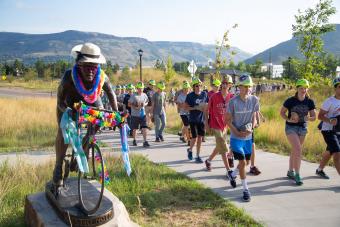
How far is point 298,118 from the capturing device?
6883 millimetres

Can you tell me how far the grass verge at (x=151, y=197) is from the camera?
204 inches

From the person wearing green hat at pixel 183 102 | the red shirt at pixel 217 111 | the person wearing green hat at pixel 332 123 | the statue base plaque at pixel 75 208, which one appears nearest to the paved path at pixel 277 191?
the person wearing green hat at pixel 332 123

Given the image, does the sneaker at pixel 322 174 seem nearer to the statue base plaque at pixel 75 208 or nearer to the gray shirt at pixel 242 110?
the gray shirt at pixel 242 110

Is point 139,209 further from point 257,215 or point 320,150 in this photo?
point 320,150

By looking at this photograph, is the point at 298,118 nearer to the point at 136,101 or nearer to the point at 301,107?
the point at 301,107

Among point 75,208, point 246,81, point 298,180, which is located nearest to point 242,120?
point 246,81

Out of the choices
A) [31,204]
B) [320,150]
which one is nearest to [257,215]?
[31,204]

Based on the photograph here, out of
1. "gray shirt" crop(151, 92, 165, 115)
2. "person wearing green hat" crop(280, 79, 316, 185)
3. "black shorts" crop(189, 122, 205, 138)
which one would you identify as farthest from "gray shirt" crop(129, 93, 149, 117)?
"person wearing green hat" crop(280, 79, 316, 185)

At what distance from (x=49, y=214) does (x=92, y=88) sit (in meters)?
1.64

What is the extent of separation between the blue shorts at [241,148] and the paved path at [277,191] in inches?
27.9

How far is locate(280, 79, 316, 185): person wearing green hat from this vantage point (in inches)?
271

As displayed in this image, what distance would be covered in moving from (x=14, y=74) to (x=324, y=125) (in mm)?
77440

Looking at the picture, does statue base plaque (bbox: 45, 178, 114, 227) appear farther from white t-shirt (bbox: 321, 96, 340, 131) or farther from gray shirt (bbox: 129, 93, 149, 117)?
gray shirt (bbox: 129, 93, 149, 117)

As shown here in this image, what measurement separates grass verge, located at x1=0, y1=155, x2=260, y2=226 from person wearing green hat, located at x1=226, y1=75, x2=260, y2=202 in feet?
2.60
